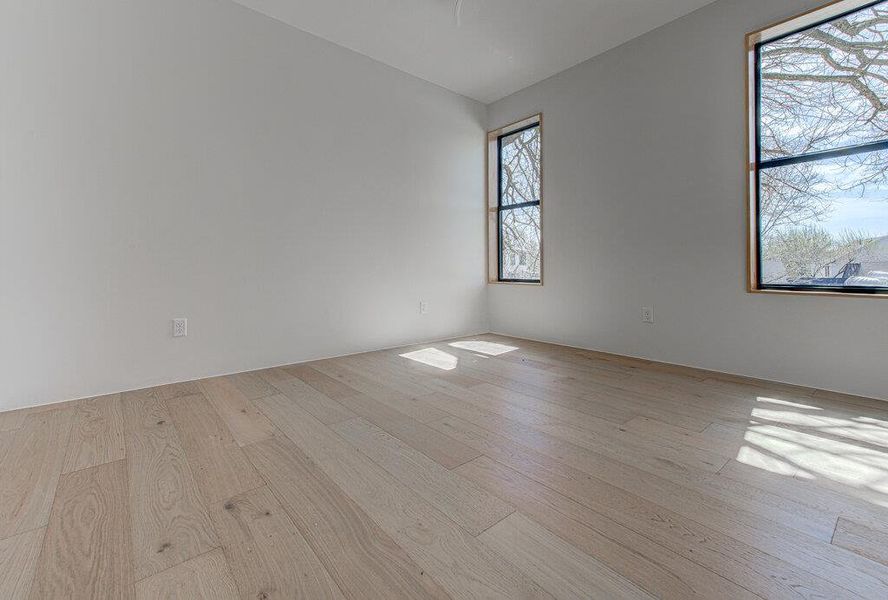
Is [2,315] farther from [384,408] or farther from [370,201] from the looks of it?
[370,201]

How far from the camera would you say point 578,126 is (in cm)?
342

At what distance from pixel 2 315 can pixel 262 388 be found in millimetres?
1305

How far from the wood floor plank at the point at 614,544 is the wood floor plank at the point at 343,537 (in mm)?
402

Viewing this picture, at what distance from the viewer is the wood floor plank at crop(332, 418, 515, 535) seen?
3.79 feet

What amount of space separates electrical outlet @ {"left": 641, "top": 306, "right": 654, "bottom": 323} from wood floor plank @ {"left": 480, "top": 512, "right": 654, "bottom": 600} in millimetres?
2394

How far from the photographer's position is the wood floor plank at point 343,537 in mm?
898

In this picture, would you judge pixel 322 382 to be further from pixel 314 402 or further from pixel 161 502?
pixel 161 502

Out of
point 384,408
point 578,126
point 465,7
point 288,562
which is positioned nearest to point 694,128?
point 578,126

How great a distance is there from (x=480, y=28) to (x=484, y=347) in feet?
8.47

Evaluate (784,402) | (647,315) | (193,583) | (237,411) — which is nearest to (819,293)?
(784,402)

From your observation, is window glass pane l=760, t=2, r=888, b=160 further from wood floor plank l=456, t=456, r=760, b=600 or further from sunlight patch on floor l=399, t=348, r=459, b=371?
wood floor plank l=456, t=456, r=760, b=600

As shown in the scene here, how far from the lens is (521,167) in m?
4.07

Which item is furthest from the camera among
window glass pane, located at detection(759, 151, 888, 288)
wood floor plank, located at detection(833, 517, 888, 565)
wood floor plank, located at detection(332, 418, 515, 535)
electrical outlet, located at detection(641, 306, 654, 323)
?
electrical outlet, located at detection(641, 306, 654, 323)

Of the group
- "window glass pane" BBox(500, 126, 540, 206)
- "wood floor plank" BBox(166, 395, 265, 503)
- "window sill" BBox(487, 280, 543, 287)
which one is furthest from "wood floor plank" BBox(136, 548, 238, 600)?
"window glass pane" BBox(500, 126, 540, 206)
